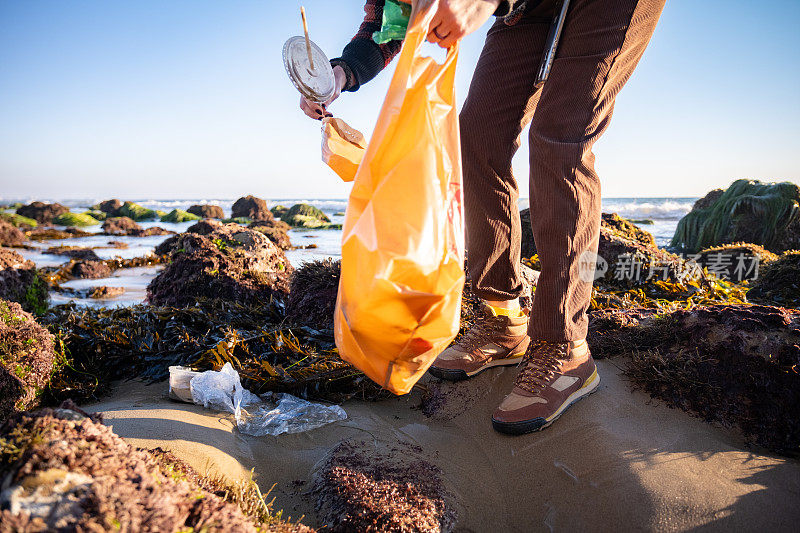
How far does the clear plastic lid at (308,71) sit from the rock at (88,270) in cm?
630

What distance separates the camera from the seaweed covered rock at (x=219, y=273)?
3953 mm

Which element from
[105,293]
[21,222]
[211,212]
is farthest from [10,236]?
[211,212]

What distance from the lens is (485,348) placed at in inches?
88.8

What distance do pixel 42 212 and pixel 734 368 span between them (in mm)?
22641

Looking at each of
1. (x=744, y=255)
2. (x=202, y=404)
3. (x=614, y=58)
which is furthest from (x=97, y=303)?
(x=744, y=255)

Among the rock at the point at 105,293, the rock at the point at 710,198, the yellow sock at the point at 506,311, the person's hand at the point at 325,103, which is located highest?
the person's hand at the point at 325,103

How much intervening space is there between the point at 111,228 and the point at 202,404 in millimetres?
13701

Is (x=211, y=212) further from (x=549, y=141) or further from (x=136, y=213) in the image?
(x=549, y=141)

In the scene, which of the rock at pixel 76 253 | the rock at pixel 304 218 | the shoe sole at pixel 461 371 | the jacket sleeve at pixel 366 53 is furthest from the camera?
the rock at pixel 304 218

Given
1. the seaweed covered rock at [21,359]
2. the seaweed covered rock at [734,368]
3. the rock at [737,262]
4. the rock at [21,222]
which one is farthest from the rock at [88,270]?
the rock at [21,222]

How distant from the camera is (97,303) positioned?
4.88 metres

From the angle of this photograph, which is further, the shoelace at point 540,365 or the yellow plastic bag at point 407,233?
the shoelace at point 540,365

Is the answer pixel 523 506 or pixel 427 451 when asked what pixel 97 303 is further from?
pixel 523 506

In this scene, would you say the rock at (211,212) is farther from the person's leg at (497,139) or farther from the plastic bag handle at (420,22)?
the plastic bag handle at (420,22)
